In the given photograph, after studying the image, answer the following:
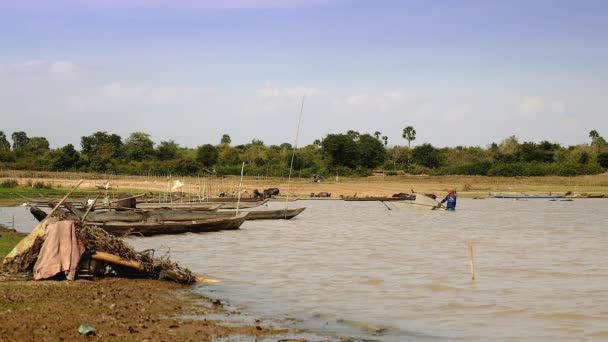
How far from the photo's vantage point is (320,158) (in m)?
73.5

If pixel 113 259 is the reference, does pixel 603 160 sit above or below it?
above

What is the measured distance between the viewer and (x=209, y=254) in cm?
1730

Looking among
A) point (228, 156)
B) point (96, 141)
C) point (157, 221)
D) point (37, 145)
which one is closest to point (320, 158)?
point (228, 156)

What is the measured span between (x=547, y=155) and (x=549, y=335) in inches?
2769

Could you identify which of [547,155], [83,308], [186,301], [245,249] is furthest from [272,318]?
[547,155]

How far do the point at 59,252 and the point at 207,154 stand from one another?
217ft

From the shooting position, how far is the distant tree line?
207ft

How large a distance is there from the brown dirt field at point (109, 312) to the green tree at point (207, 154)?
63610 mm

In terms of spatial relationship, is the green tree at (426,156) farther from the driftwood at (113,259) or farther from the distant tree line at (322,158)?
the driftwood at (113,259)

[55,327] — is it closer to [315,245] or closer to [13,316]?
[13,316]

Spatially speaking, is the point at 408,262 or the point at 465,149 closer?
the point at 408,262

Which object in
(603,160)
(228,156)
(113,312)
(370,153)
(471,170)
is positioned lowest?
(113,312)

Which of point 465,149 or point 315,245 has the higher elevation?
point 465,149

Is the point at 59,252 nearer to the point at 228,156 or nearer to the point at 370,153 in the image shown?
the point at 370,153
